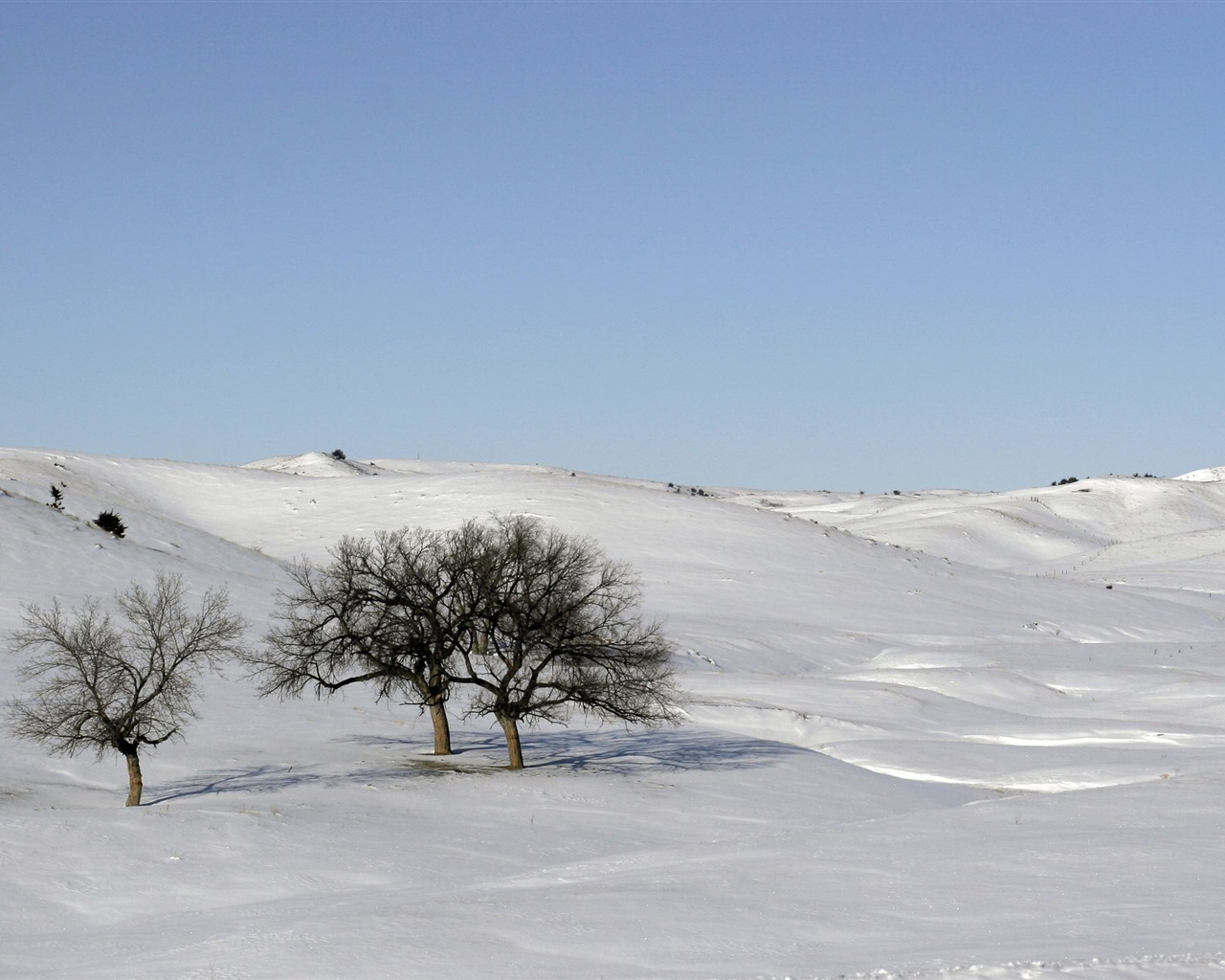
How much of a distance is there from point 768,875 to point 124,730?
46.3 ft

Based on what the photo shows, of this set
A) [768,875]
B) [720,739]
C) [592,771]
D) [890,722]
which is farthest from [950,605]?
[768,875]

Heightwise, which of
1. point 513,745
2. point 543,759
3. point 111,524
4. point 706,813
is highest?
point 111,524

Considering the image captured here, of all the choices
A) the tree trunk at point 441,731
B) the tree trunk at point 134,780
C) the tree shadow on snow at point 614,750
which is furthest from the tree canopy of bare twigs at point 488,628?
the tree trunk at point 134,780

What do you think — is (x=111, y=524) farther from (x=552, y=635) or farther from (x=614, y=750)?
(x=552, y=635)

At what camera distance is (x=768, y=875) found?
68.9 ft

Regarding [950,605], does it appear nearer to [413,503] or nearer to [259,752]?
[413,503]

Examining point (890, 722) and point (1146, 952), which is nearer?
point (1146, 952)

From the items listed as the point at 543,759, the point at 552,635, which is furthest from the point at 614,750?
the point at 552,635

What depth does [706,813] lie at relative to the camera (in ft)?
102

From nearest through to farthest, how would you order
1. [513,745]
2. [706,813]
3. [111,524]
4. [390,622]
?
[706,813]
[390,622]
[513,745]
[111,524]

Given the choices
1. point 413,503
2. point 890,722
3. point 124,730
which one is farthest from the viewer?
point 413,503

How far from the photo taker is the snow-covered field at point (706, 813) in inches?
656

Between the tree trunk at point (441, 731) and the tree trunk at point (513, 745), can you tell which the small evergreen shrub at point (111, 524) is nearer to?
the tree trunk at point (441, 731)

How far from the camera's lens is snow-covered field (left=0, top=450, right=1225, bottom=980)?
A: 1666 centimetres
